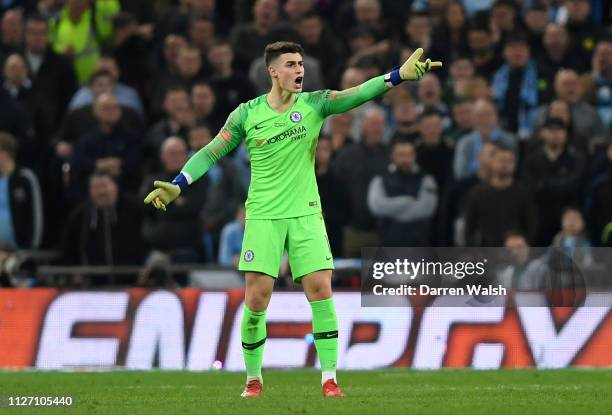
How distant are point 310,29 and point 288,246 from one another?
9.49 m

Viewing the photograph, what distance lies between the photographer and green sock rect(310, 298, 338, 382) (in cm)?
1226

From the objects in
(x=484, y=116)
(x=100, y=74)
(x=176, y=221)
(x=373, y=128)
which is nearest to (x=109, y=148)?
(x=100, y=74)

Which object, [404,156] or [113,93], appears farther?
[113,93]

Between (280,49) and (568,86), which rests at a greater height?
(280,49)

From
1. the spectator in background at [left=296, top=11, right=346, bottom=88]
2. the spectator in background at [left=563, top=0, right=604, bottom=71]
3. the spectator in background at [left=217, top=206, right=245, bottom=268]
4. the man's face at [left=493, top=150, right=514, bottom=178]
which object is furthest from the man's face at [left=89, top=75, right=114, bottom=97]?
the spectator in background at [left=563, top=0, right=604, bottom=71]

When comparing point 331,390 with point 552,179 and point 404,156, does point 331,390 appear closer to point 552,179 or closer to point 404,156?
point 404,156

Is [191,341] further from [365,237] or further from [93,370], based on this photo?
[365,237]

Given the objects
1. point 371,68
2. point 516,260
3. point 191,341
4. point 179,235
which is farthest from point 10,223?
point 516,260

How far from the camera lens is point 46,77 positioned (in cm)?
2153

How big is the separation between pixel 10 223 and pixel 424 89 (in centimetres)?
540

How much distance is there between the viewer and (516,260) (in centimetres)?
1670

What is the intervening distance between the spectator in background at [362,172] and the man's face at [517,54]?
1.98 metres

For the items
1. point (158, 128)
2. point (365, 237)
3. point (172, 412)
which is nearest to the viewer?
point (172, 412)

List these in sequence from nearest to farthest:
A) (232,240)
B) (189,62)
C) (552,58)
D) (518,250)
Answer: (518,250), (232,240), (552,58), (189,62)
